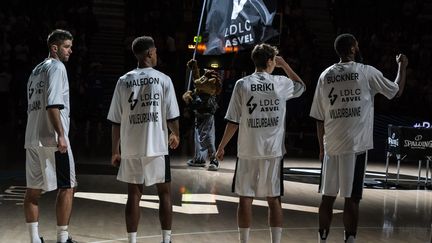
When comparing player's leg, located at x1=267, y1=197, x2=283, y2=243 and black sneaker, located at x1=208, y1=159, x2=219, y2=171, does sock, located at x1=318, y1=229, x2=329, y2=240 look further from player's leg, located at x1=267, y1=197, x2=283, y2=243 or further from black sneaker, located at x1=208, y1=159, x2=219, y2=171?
black sneaker, located at x1=208, y1=159, x2=219, y2=171

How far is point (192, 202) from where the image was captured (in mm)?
8461

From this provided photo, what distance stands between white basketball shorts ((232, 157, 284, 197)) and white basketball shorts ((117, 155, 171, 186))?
58cm

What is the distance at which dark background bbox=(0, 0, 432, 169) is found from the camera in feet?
56.5

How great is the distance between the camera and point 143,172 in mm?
5539

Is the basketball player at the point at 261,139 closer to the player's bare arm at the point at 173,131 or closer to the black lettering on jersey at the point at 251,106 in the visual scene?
the black lettering on jersey at the point at 251,106

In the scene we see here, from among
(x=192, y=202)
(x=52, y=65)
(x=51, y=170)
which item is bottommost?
(x=192, y=202)

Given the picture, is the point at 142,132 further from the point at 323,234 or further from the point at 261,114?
the point at 323,234

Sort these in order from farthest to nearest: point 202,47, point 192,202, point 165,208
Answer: point 202,47
point 192,202
point 165,208

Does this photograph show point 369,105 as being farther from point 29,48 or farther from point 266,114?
point 29,48

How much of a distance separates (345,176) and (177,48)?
14.6 metres

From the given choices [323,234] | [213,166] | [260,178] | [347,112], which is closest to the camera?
[260,178]

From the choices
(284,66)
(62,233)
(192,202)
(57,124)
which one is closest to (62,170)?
(57,124)

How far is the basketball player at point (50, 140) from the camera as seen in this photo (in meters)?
5.63

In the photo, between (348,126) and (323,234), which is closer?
(348,126)
